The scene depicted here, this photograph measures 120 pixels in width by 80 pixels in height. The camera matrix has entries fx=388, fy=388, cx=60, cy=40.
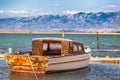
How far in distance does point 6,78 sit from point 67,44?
26.1ft

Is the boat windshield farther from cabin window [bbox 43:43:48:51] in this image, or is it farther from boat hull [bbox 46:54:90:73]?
boat hull [bbox 46:54:90:73]

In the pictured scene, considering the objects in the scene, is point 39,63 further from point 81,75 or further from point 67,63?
point 81,75

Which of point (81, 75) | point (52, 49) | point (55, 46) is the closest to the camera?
point (81, 75)

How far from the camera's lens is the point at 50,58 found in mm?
39062

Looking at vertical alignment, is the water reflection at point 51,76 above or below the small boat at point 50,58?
below

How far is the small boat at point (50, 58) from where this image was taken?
3922 centimetres

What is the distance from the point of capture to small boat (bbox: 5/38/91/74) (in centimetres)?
3922

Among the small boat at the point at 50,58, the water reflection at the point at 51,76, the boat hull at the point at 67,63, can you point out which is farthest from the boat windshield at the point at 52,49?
the water reflection at the point at 51,76

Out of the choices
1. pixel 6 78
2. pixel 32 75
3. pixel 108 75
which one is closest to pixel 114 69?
pixel 108 75

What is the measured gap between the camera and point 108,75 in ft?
136

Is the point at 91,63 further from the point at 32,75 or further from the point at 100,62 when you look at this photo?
the point at 32,75

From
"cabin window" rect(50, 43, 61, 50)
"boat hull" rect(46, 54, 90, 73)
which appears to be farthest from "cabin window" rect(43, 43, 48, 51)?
"boat hull" rect(46, 54, 90, 73)

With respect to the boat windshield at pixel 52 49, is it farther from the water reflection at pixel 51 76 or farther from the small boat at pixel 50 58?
the water reflection at pixel 51 76

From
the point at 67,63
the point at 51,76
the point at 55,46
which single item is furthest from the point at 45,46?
the point at 51,76
